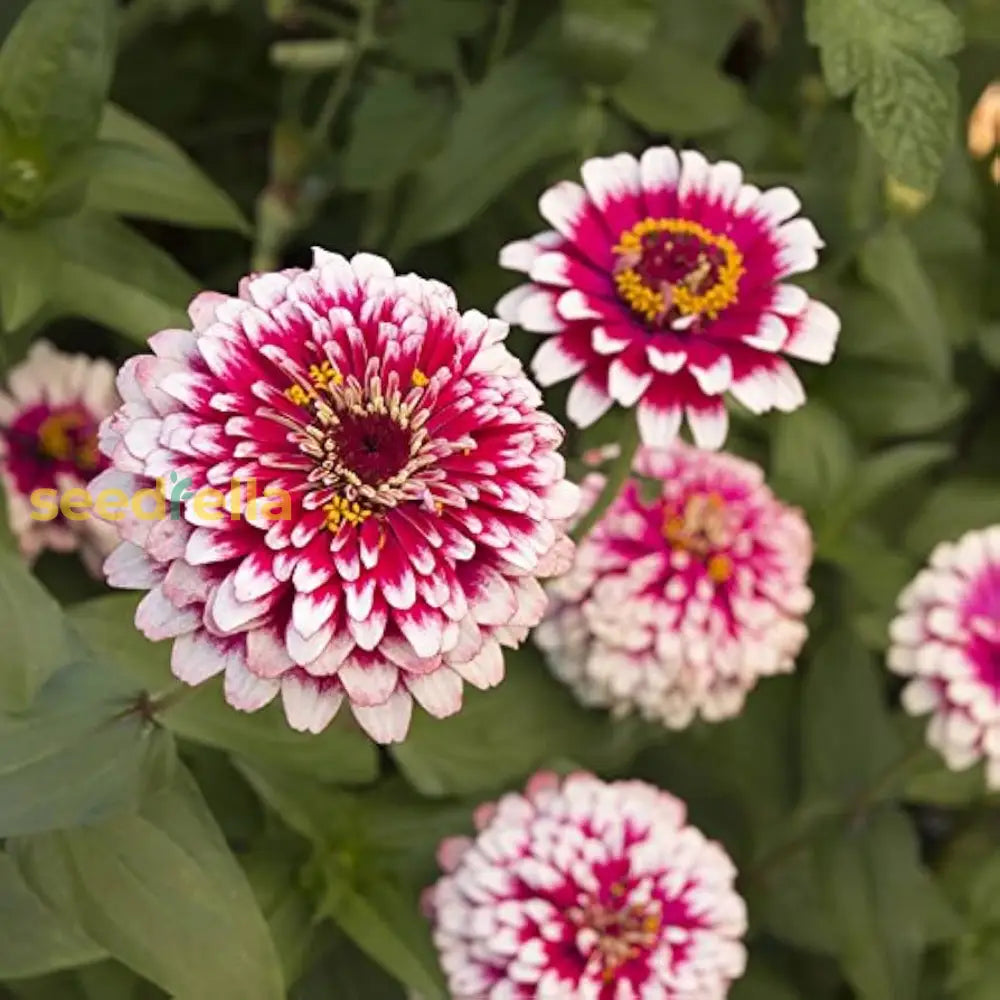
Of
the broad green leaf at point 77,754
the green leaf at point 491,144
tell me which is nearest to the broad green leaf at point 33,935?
the broad green leaf at point 77,754

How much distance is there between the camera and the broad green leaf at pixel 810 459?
103 cm

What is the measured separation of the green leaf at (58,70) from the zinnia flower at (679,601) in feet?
1.17

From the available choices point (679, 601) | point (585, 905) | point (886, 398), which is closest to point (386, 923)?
point (585, 905)

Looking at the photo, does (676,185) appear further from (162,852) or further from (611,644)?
(162,852)

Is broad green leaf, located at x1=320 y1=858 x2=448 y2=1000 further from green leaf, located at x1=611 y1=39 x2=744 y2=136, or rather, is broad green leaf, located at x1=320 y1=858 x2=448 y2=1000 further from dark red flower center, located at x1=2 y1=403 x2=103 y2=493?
green leaf, located at x1=611 y1=39 x2=744 y2=136

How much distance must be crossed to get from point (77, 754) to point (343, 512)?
19 cm

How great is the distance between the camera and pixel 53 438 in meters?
0.95

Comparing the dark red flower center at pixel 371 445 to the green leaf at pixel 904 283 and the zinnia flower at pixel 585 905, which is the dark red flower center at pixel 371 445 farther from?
the green leaf at pixel 904 283

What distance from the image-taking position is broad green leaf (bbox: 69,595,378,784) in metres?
0.77

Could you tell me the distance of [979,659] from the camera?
867 millimetres

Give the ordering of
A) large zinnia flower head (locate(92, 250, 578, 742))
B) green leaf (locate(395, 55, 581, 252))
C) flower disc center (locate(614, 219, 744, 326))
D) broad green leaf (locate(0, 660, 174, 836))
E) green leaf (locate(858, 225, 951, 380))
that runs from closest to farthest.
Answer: large zinnia flower head (locate(92, 250, 578, 742)) < broad green leaf (locate(0, 660, 174, 836)) < flower disc center (locate(614, 219, 744, 326)) < green leaf (locate(395, 55, 581, 252)) < green leaf (locate(858, 225, 951, 380))

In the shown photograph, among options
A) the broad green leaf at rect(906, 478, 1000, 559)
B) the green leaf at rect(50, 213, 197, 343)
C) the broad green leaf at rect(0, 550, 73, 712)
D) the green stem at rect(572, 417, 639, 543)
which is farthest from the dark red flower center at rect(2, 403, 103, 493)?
the broad green leaf at rect(906, 478, 1000, 559)

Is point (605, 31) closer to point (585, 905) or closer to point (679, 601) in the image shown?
point (679, 601)

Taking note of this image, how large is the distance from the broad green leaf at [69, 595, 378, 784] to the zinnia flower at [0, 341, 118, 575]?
117mm
